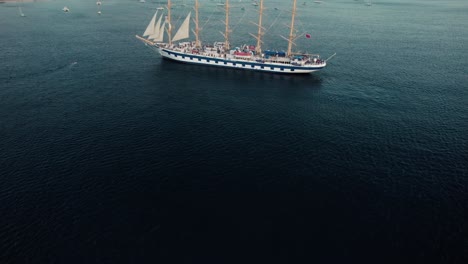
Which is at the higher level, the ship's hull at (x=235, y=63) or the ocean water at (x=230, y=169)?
the ship's hull at (x=235, y=63)

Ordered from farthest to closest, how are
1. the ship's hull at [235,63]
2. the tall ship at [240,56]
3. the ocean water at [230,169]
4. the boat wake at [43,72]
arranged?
the tall ship at [240,56]
the ship's hull at [235,63]
the boat wake at [43,72]
the ocean water at [230,169]

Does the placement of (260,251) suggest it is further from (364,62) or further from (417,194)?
(364,62)

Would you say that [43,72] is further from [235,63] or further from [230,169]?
[230,169]

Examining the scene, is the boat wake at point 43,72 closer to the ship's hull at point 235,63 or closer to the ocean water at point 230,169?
the ocean water at point 230,169

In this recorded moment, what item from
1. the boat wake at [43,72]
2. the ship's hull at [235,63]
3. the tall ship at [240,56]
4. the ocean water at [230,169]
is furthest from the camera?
the tall ship at [240,56]

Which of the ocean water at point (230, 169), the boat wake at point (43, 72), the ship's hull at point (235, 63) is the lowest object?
the ocean water at point (230, 169)

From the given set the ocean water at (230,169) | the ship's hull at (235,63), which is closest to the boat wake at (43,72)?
the ocean water at (230,169)
